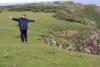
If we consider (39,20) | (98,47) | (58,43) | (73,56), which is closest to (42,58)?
(73,56)

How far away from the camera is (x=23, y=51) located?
2900cm

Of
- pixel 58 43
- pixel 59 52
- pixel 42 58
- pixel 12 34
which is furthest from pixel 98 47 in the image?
pixel 42 58

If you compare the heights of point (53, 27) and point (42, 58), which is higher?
point (42, 58)

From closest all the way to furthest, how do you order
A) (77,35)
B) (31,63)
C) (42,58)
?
(31,63) < (42,58) < (77,35)

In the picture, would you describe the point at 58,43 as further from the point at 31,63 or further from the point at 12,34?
the point at 31,63

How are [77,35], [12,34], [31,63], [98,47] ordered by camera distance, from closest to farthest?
[31,63] → [12,34] → [98,47] → [77,35]

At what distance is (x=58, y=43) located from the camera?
4188cm

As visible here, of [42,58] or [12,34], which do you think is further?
[12,34]

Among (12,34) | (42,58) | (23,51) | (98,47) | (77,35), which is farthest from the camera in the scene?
(77,35)

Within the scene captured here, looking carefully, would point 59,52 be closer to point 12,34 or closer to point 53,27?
point 12,34

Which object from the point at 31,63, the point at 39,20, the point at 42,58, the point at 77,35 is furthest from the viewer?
the point at 39,20

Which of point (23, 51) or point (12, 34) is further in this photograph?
point (12, 34)

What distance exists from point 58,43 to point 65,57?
13408 millimetres

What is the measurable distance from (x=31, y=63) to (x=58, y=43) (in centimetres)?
1657
